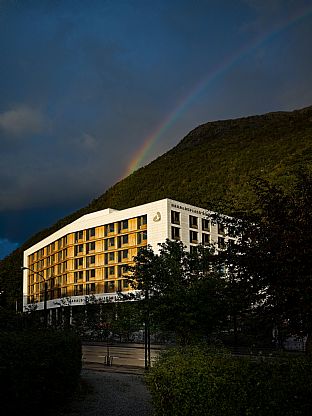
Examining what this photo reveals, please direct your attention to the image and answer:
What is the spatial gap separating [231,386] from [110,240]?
8646 cm

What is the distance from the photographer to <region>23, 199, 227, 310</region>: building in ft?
288

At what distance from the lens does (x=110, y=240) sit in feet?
310

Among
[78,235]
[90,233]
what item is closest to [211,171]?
[78,235]

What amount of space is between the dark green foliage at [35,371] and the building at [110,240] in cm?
6667

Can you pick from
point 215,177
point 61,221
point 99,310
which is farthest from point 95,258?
point 61,221

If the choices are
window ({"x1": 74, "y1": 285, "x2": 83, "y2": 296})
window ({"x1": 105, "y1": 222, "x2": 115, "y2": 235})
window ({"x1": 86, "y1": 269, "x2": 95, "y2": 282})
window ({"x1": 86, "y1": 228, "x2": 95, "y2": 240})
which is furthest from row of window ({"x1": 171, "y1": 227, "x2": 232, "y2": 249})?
window ({"x1": 74, "y1": 285, "x2": 83, "y2": 296})

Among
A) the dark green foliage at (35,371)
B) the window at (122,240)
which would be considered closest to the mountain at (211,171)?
the window at (122,240)

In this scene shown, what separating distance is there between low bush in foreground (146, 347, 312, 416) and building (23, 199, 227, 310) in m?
72.7

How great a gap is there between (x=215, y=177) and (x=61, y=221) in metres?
65.9

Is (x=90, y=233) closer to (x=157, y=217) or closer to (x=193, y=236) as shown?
(x=157, y=217)

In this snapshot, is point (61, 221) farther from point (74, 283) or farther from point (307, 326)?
point (307, 326)

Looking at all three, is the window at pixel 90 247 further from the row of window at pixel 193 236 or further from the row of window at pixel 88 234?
the row of window at pixel 193 236

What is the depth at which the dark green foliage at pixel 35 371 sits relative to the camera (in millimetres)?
11391

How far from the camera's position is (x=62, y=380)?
14672mm
